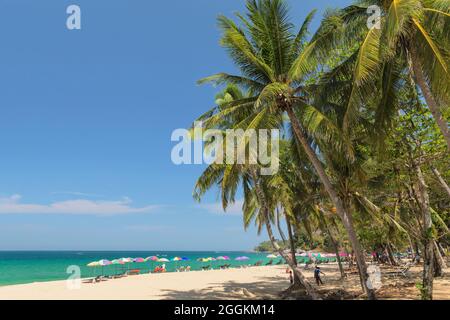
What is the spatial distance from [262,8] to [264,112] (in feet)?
13.0

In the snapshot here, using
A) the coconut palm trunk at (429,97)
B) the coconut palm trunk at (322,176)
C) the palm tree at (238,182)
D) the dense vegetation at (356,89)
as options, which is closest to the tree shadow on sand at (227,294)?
the palm tree at (238,182)

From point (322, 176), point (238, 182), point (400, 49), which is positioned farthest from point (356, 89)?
point (238, 182)

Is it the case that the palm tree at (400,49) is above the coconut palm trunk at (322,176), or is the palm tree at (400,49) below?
above

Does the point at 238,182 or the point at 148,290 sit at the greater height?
the point at 238,182

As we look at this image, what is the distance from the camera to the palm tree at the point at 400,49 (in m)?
7.66

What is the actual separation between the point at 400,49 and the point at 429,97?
1.73 meters

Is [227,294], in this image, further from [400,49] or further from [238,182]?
[400,49]

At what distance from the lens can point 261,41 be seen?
11984 mm

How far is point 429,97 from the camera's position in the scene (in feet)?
27.2

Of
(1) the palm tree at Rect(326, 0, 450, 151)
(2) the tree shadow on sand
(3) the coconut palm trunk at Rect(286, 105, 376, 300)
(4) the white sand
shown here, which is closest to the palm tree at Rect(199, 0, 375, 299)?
(3) the coconut palm trunk at Rect(286, 105, 376, 300)

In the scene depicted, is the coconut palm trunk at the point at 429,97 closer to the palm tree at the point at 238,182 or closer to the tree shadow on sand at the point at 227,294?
the palm tree at the point at 238,182

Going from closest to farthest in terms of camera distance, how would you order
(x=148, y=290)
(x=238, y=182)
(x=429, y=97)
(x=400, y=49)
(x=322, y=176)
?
(x=429, y=97) < (x=400, y=49) < (x=322, y=176) < (x=238, y=182) < (x=148, y=290)

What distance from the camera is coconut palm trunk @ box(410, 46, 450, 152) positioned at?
8.09m

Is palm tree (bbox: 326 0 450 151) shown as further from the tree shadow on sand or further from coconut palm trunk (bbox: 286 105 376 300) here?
the tree shadow on sand
